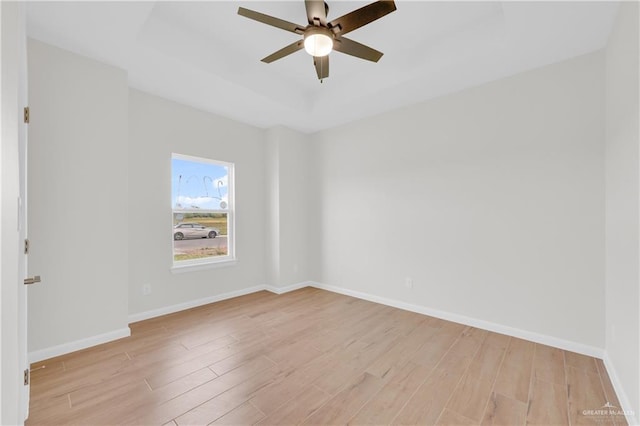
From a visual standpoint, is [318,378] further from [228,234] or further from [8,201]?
[228,234]

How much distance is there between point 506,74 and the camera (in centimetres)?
271

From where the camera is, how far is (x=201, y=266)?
3.64m

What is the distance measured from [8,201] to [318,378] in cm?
204

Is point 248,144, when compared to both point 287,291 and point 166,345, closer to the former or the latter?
point 287,291

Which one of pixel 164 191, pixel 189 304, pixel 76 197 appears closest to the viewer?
pixel 76 197

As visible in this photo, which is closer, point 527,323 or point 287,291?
point 527,323

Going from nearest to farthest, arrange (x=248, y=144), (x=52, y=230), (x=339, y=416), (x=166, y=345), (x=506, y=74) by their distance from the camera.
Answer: (x=339, y=416) → (x=52, y=230) → (x=166, y=345) → (x=506, y=74) → (x=248, y=144)

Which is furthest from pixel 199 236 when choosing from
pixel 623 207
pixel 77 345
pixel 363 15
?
pixel 623 207

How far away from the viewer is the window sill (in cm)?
341

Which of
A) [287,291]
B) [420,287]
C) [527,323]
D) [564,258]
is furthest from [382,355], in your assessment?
[287,291]

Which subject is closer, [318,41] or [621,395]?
[621,395]

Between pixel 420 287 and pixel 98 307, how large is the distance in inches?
137

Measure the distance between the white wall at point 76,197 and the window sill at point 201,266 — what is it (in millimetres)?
733

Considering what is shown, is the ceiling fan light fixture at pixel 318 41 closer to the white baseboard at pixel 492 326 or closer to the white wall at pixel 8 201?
the white wall at pixel 8 201
